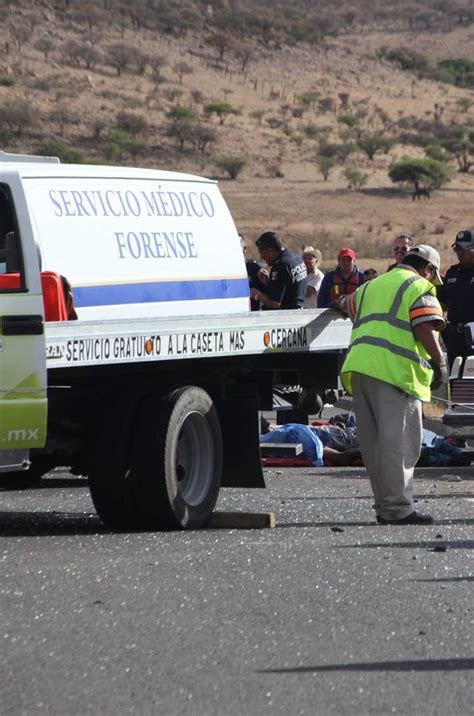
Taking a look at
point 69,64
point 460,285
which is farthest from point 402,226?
point 460,285

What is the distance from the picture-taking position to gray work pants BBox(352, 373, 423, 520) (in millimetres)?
10625

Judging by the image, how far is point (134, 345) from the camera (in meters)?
9.64

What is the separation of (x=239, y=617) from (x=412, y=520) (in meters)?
3.59

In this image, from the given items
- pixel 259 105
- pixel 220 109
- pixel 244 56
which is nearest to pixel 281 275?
pixel 220 109

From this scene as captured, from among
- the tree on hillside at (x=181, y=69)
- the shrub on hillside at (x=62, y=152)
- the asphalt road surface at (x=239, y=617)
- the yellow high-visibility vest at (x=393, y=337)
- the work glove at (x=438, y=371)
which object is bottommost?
the asphalt road surface at (x=239, y=617)

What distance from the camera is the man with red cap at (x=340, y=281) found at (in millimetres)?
17062

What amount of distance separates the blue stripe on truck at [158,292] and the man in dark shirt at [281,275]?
2368mm

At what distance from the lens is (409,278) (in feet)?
35.0

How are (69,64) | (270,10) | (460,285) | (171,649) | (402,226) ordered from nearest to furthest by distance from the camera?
(171,649)
(460,285)
(402,226)
(69,64)
(270,10)

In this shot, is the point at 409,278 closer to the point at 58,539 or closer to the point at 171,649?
the point at 58,539

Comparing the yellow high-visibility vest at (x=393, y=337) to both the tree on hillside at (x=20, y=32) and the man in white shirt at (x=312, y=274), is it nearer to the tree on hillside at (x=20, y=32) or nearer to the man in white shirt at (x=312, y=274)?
the man in white shirt at (x=312, y=274)

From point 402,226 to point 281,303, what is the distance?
52.2 metres

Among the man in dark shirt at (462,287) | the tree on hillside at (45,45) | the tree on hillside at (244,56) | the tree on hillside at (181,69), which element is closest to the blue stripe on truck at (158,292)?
the man in dark shirt at (462,287)

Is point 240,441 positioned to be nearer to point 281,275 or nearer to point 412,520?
point 412,520
